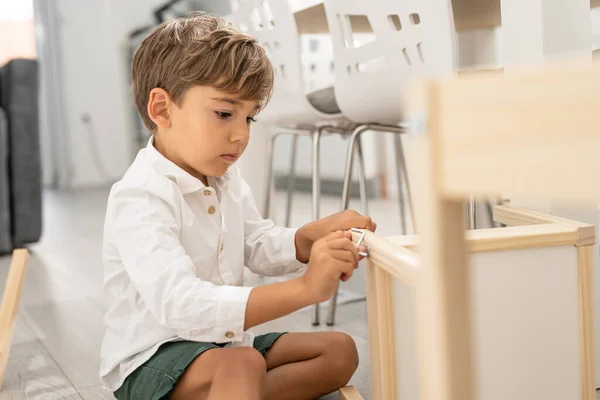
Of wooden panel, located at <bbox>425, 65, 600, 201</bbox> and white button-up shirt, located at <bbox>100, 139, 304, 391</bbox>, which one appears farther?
white button-up shirt, located at <bbox>100, 139, 304, 391</bbox>

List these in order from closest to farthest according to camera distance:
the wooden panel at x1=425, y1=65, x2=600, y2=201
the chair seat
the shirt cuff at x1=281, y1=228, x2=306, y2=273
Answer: the wooden panel at x1=425, y1=65, x2=600, y2=201
the shirt cuff at x1=281, y1=228, x2=306, y2=273
the chair seat

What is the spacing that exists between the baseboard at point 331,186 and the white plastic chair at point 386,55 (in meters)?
1.75

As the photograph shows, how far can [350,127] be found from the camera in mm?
1570

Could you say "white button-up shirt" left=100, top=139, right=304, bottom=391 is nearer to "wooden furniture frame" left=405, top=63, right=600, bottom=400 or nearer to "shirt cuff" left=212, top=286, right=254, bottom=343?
"shirt cuff" left=212, top=286, right=254, bottom=343

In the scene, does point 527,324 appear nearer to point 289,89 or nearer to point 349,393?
point 349,393

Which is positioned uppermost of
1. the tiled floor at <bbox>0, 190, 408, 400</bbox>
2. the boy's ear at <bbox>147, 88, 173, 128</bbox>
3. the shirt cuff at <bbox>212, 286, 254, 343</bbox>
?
the boy's ear at <bbox>147, 88, 173, 128</bbox>

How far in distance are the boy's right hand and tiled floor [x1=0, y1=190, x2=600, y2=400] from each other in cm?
30

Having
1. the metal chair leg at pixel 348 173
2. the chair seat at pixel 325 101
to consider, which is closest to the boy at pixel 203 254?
the metal chair leg at pixel 348 173

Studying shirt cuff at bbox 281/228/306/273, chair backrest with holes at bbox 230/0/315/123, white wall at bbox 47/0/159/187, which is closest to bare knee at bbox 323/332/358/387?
shirt cuff at bbox 281/228/306/273

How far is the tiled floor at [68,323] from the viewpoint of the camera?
3.80 feet

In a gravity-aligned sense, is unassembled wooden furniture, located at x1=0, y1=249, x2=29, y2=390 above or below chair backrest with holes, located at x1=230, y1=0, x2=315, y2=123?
below

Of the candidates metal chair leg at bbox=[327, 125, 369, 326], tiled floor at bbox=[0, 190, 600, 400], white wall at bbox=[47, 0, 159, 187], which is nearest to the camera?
tiled floor at bbox=[0, 190, 600, 400]

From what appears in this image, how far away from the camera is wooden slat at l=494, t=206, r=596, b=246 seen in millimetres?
831

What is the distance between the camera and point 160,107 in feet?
3.21
